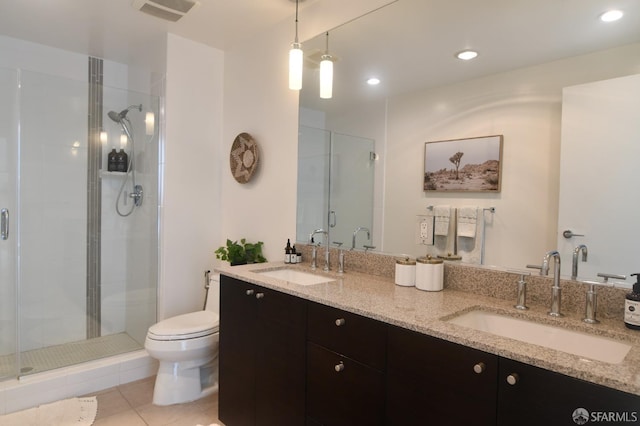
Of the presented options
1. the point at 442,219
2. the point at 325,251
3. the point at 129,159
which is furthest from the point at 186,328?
the point at 129,159

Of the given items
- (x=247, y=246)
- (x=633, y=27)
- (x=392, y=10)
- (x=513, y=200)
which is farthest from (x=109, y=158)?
(x=633, y=27)

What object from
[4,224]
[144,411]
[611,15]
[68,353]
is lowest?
[144,411]

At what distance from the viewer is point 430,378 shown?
3.82ft

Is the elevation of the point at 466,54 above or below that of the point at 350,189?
above

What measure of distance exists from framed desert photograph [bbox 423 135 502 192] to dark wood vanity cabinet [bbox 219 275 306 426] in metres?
0.86

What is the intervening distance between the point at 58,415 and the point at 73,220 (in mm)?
1541

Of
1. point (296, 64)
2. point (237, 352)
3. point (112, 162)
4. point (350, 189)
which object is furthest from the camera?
point (112, 162)

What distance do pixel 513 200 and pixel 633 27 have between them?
68 cm

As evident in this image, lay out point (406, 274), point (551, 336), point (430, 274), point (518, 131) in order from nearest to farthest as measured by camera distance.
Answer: point (551, 336) < point (518, 131) < point (430, 274) < point (406, 274)

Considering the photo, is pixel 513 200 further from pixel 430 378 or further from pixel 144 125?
pixel 144 125

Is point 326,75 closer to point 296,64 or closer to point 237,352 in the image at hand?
point 296,64

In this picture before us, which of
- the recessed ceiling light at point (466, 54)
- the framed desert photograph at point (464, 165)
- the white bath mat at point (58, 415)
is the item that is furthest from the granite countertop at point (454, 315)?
the white bath mat at point (58, 415)

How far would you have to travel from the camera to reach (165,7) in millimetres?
2359

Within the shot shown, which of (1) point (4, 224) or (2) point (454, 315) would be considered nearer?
(2) point (454, 315)
